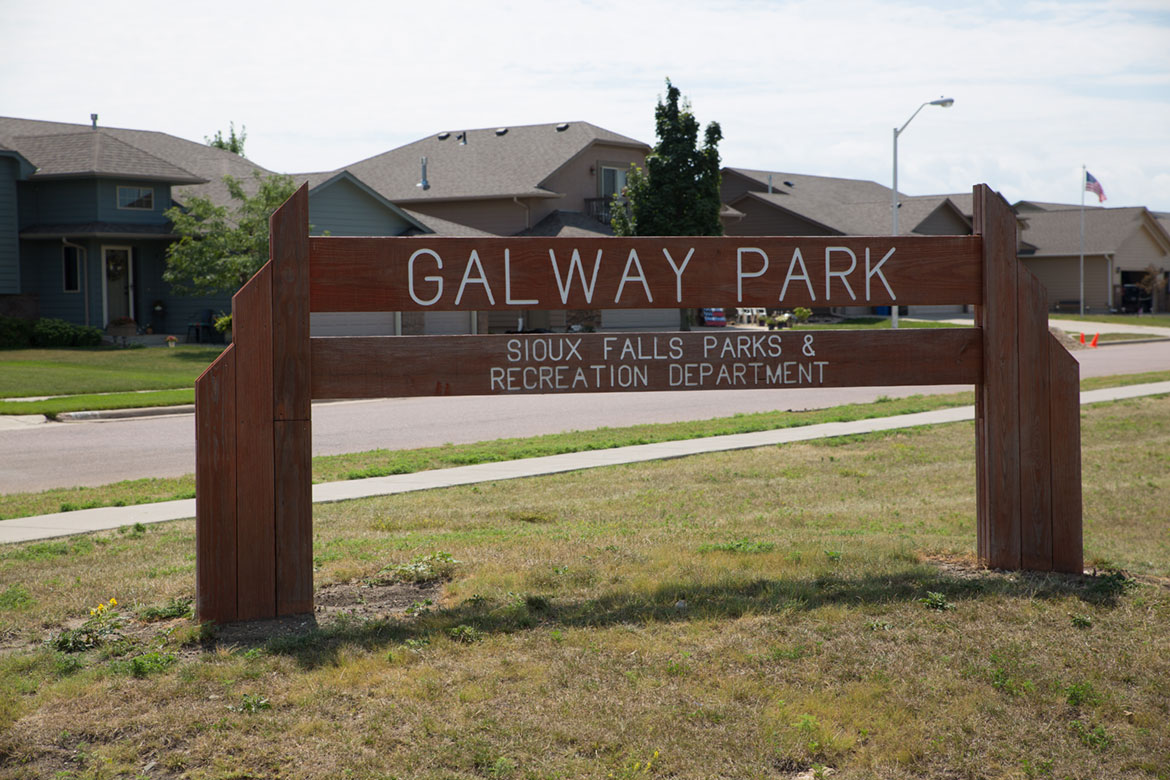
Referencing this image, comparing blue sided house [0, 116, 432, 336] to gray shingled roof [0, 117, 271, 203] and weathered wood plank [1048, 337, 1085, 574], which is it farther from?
weathered wood plank [1048, 337, 1085, 574]

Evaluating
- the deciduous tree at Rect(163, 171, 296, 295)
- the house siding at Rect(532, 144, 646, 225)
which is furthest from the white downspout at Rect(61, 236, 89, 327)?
the house siding at Rect(532, 144, 646, 225)

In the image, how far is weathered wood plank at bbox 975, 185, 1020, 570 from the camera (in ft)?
20.5

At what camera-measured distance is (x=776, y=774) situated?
3.87 meters

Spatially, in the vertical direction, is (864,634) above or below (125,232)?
below

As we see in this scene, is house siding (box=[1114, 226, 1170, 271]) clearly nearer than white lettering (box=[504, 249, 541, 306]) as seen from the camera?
No

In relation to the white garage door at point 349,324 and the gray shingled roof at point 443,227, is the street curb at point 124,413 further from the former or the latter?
the gray shingled roof at point 443,227

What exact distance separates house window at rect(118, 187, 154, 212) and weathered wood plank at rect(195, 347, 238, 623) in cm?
2960

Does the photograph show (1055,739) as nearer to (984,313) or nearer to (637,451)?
(984,313)

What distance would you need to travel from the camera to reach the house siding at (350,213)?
33000 mm

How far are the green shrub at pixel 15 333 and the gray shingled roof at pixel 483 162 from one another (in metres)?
14.7

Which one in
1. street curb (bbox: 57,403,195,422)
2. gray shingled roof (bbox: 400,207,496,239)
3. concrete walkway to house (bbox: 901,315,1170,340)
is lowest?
street curb (bbox: 57,403,195,422)

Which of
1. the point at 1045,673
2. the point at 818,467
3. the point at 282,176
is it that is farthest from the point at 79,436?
the point at 282,176

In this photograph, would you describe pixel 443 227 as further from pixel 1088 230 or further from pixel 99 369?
pixel 1088 230

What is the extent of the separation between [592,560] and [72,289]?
2994 centimetres
